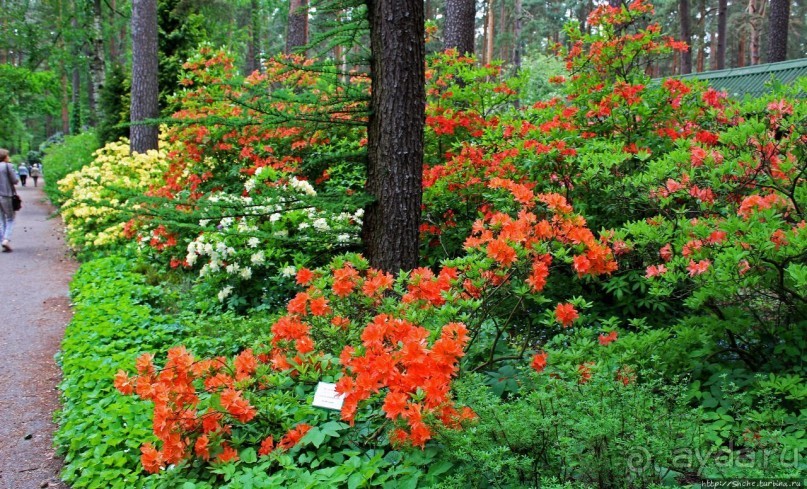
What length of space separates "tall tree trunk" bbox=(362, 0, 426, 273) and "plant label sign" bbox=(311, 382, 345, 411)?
1.66 m

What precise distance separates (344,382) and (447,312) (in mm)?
550

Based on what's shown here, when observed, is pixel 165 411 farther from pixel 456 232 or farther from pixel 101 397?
pixel 456 232

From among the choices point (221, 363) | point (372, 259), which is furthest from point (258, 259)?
point (221, 363)

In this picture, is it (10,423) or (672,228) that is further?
(10,423)

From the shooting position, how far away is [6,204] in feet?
30.5

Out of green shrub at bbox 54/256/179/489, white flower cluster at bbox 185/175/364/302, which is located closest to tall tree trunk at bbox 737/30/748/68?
white flower cluster at bbox 185/175/364/302

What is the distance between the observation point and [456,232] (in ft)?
16.9

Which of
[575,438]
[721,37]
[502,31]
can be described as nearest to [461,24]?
[575,438]

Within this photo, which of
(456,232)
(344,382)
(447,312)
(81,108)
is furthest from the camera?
(81,108)

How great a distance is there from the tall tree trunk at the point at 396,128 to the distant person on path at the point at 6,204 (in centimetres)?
760

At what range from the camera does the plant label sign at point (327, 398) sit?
261 centimetres

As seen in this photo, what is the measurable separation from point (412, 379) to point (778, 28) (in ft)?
46.0

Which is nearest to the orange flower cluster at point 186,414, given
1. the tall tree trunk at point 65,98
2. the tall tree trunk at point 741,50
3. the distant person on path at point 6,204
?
the distant person on path at point 6,204

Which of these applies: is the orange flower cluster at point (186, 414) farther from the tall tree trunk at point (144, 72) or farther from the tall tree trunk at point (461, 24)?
the tall tree trunk at point (144, 72)
